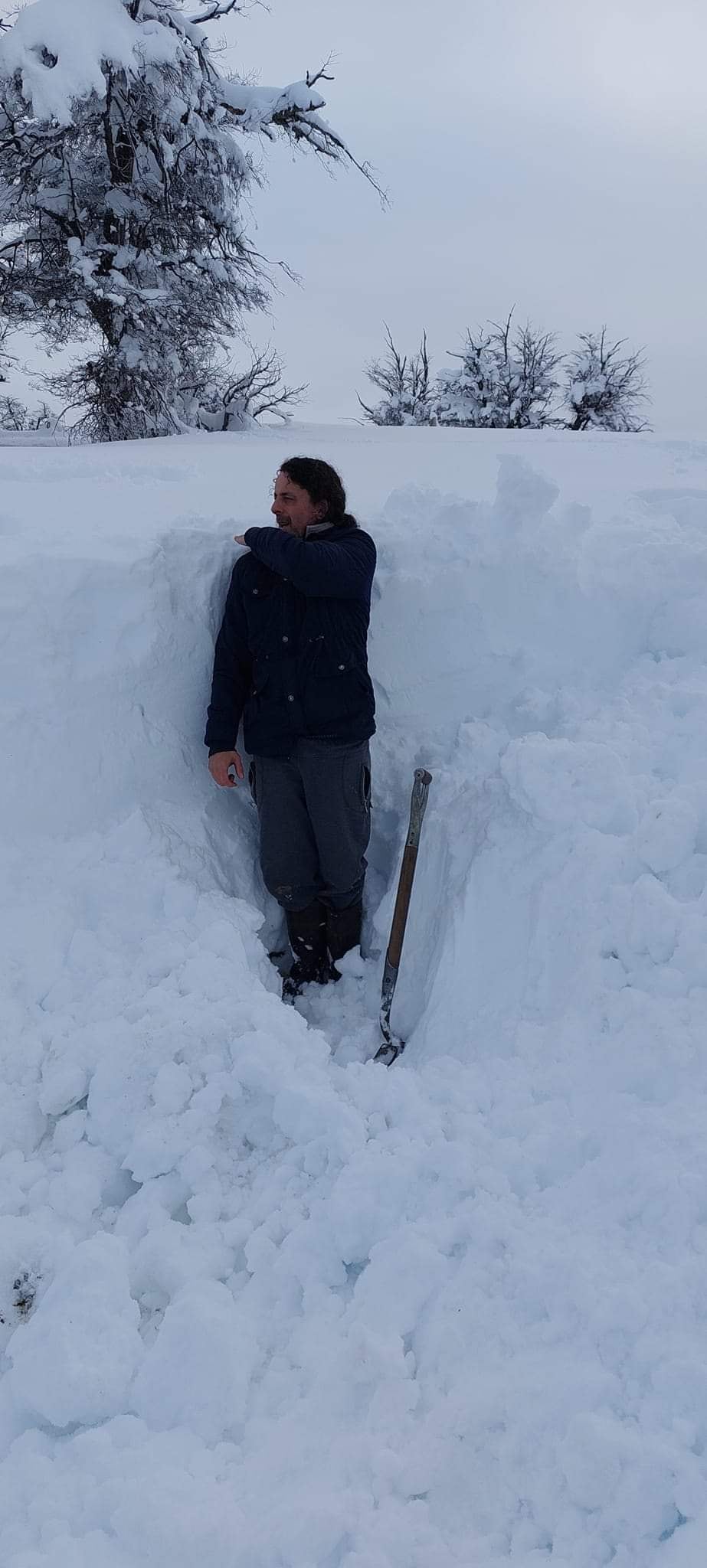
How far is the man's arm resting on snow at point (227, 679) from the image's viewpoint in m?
3.06

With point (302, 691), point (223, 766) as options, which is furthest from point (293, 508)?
point (223, 766)

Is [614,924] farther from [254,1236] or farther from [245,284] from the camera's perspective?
[245,284]

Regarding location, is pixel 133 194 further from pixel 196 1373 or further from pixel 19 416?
pixel 196 1373

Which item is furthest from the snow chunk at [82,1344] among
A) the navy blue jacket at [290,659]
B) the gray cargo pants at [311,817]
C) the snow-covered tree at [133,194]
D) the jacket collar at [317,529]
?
the snow-covered tree at [133,194]

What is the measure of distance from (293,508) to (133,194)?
1147cm

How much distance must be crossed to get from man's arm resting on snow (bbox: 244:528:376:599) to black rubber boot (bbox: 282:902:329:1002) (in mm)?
1266

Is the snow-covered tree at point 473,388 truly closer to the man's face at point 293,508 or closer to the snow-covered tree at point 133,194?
the snow-covered tree at point 133,194

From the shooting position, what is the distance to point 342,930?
3.43m

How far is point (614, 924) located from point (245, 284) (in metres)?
13.1

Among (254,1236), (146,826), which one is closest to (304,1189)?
(254,1236)

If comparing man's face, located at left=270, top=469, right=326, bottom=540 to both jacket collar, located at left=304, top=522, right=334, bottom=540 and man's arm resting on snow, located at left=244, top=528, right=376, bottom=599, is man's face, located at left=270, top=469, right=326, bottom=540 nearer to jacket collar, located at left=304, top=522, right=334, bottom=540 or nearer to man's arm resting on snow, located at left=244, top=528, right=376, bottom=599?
jacket collar, located at left=304, top=522, right=334, bottom=540

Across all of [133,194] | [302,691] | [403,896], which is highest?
[133,194]

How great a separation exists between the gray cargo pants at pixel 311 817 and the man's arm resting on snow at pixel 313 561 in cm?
58

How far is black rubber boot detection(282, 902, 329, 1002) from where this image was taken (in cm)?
335
